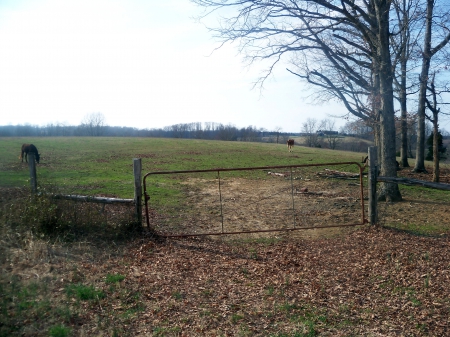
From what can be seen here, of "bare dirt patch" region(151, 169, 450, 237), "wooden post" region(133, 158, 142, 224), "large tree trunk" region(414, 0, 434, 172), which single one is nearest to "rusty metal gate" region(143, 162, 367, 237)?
"bare dirt patch" region(151, 169, 450, 237)

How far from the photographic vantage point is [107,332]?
14.1 ft

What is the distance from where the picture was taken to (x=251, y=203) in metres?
12.2

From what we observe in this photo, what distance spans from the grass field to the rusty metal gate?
3.10ft

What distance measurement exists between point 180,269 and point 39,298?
2.17 m

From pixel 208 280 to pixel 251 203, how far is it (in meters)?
6.37

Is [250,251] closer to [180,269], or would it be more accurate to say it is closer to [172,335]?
[180,269]

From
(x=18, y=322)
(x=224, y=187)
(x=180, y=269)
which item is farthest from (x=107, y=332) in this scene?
(x=224, y=187)

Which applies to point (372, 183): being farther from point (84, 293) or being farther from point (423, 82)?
point (423, 82)

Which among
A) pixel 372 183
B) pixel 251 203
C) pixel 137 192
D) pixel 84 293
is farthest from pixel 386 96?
pixel 84 293

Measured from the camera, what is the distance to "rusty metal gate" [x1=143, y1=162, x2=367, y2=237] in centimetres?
920

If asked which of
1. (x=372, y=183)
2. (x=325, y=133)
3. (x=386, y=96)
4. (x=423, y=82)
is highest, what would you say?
(x=423, y=82)

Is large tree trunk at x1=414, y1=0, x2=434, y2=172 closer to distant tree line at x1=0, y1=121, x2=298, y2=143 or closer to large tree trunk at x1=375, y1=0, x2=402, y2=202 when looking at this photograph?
large tree trunk at x1=375, y1=0, x2=402, y2=202

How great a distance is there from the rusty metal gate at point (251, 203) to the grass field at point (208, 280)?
Answer: 3.10ft

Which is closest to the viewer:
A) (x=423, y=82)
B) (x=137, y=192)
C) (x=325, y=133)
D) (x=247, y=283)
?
(x=247, y=283)
